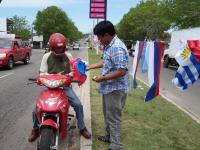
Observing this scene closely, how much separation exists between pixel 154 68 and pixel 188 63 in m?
1.11

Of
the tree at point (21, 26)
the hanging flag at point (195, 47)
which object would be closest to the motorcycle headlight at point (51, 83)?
the hanging flag at point (195, 47)

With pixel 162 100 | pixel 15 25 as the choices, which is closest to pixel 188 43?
pixel 162 100

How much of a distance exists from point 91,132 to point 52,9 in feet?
363

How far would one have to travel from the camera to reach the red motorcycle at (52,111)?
16.7ft

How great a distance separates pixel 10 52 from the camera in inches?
858

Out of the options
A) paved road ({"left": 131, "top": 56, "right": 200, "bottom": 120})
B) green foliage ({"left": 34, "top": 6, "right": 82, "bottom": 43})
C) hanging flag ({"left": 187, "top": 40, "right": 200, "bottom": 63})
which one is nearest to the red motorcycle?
hanging flag ({"left": 187, "top": 40, "right": 200, "bottom": 63})

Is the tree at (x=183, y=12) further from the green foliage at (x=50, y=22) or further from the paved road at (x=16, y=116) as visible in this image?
the green foliage at (x=50, y=22)

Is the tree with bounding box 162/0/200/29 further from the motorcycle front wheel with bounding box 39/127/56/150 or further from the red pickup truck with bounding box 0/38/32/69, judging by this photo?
the motorcycle front wheel with bounding box 39/127/56/150

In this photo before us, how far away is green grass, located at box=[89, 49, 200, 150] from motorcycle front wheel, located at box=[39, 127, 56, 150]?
1043mm

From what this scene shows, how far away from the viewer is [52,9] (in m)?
115

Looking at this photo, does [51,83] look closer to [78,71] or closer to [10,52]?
[78,71]

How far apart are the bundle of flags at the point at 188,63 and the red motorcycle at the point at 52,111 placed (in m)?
1.70

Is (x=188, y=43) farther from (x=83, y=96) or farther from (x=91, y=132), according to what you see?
(x=83, y=96)

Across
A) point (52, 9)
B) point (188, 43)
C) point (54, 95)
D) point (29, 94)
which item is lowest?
point (29, 94)
